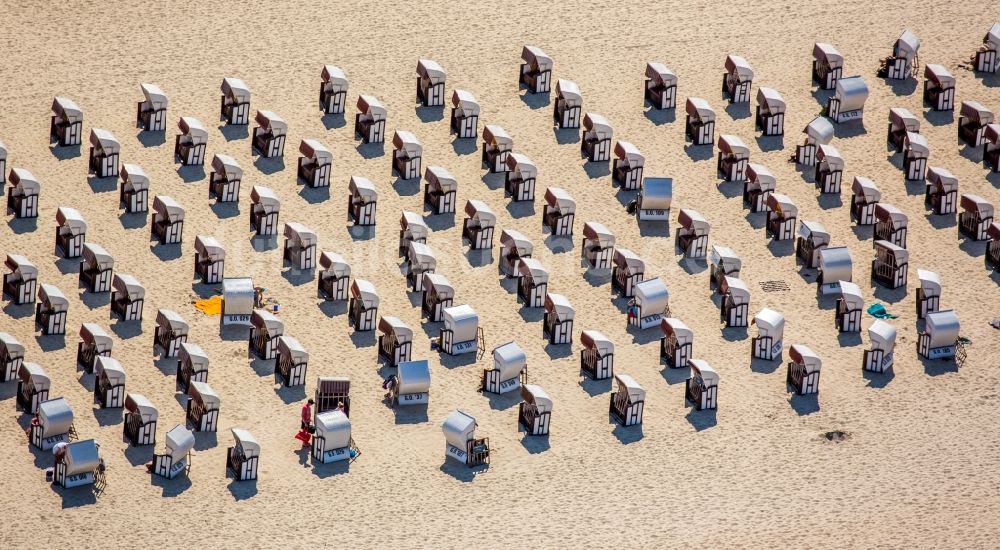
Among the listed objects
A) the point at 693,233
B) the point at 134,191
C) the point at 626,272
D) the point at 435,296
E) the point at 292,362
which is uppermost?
the point at 693,233

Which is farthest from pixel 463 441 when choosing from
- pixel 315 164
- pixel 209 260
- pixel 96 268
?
pixel 315 164

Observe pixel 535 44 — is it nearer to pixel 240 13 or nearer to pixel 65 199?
pixel 240 13

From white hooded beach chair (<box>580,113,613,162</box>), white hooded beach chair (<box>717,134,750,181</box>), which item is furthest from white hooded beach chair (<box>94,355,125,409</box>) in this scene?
white hooded beach chair (<box>717,134,750,181</box>)

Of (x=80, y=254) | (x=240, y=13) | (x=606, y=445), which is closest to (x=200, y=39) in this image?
(x=240, y=13)

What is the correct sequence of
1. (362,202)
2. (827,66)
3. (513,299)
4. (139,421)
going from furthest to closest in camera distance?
1. (827,66)
2. (362,202)
3. (513,299)
4. (139,421)

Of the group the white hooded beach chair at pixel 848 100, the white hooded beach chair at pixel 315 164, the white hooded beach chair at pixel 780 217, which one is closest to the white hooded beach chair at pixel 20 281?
the white hooded beach chair at pixel 315 164

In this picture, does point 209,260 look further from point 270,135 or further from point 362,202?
point 270,135
